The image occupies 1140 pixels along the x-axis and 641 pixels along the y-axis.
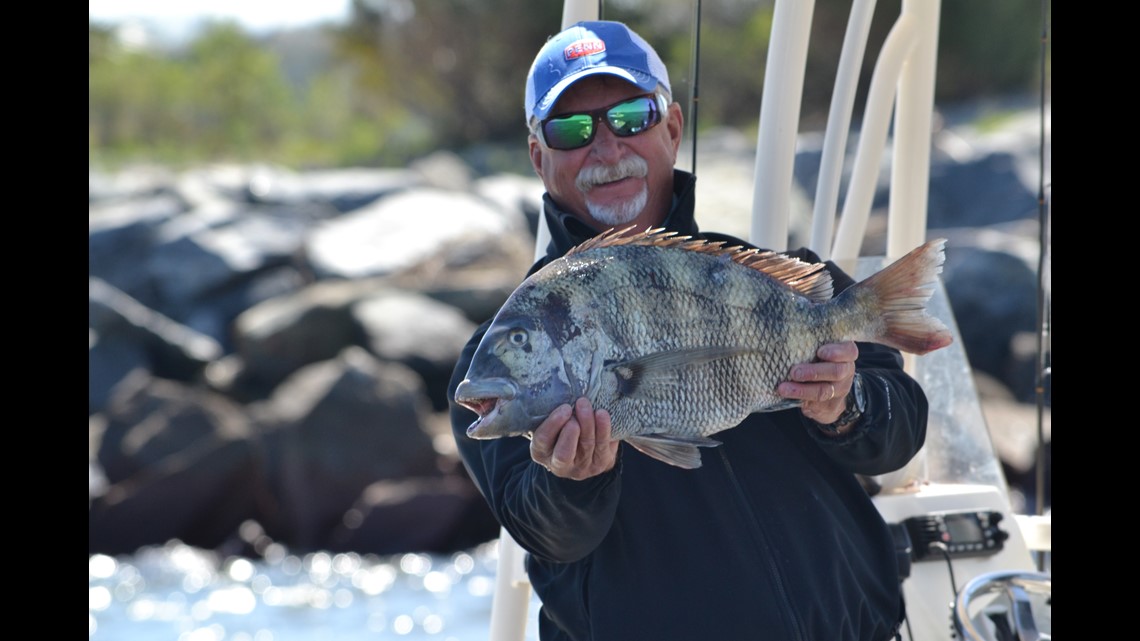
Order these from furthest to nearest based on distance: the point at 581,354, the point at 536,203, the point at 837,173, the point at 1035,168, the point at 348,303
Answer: the point at 536,203 < the point at 1035,168 < the point at 348,303 < the point at 837,173 < the point at 581,354

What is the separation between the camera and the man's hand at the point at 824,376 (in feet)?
7.69

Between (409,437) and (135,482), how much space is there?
9.46 ft


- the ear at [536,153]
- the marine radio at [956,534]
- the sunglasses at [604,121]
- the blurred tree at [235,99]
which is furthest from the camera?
the blurred tree at [235,99]

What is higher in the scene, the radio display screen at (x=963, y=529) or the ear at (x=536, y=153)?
the ear at (x=536, y=153)

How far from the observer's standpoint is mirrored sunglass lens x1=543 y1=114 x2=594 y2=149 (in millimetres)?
2789

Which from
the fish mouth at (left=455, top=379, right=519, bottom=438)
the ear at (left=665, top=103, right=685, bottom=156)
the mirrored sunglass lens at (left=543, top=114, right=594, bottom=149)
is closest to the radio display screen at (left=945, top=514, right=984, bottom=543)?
the ear at (left=665, top=103, right=685, bottom=156)

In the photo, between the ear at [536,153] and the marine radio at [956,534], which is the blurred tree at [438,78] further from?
the ear at [536,153]

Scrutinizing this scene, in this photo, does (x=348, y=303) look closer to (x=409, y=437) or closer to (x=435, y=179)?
(x=409, y=437)

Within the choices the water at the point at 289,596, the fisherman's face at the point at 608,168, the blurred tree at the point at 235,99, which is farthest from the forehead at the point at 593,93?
the blurred tree at the point at 235,99

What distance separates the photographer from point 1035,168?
19906 mm

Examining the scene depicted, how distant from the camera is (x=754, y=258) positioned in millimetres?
2443

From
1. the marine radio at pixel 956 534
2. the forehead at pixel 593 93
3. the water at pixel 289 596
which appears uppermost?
the forehead at pixel 593 93
